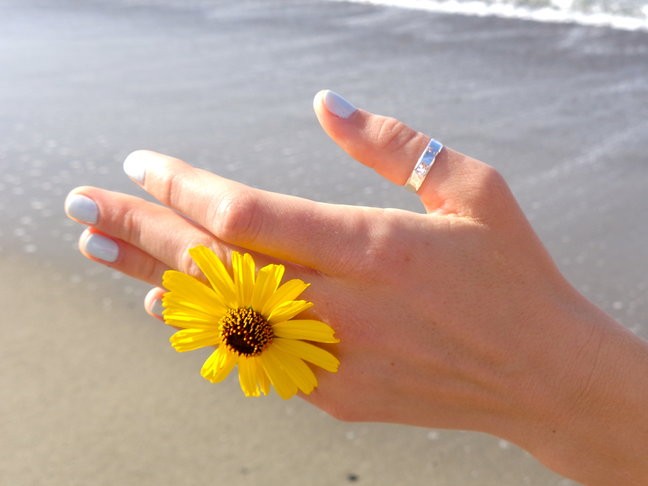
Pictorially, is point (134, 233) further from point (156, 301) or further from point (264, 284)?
point (264, 284)

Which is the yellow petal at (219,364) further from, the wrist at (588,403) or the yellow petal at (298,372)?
the wrist at (588,403)

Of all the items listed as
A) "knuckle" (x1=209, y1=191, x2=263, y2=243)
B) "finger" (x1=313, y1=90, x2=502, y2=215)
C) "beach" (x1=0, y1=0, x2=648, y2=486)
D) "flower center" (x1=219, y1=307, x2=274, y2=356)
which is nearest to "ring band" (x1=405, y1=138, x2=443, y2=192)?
"finger" (x1=313, y1=90, x2=502, y2=215)

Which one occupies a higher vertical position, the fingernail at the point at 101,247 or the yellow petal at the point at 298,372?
the fingernail at the point at 101,247

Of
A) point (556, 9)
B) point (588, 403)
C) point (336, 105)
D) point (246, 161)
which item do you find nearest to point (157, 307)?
point (336, 105)

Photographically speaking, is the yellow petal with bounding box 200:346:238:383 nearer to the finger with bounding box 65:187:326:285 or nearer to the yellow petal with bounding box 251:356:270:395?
the yellow petal with bounding box 251:356:270:395

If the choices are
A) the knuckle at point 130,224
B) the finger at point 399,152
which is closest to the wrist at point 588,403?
the finger at point 399,152

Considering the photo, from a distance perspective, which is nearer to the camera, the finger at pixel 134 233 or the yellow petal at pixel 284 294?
the yellow petal at pixel 284 294
